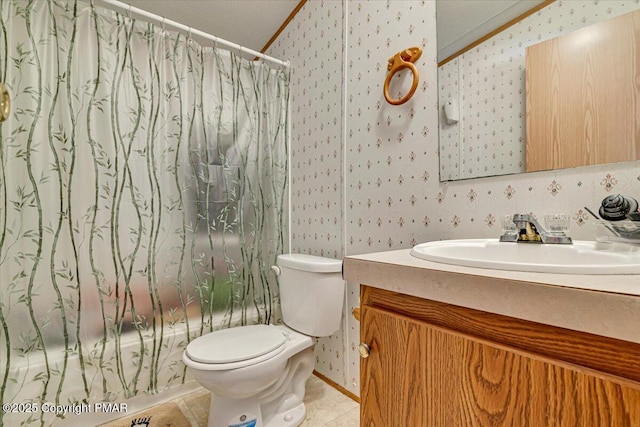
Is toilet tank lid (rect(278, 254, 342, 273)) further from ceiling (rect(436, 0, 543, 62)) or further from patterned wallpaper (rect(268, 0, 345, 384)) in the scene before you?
ceiling (rect(436, 0, 543, 62))

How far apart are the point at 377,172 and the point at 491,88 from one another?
20.3 inches

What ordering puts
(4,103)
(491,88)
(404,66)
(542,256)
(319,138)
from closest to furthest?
(4,103)
(542,256)
(491,88)
(404,66)
(319,138)

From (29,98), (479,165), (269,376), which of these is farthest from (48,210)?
(479,165)

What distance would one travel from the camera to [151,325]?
1378 mm

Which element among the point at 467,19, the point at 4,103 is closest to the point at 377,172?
the point at 467,19

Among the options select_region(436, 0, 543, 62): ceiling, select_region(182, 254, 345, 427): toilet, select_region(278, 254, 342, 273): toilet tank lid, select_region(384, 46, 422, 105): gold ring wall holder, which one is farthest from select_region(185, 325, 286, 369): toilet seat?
select_region(436, 0, 543, 62): ceiling

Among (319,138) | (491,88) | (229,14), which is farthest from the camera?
(229,14)

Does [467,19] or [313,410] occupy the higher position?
[467,19]

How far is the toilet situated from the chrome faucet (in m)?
0.72

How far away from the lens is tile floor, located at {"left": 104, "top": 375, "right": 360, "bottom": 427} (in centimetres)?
126

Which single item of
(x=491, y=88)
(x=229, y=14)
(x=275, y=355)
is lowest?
(x=275, y=355)

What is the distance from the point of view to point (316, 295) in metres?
1.30

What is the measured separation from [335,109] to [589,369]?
1.39 m

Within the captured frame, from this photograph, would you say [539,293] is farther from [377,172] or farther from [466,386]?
[377,172]
